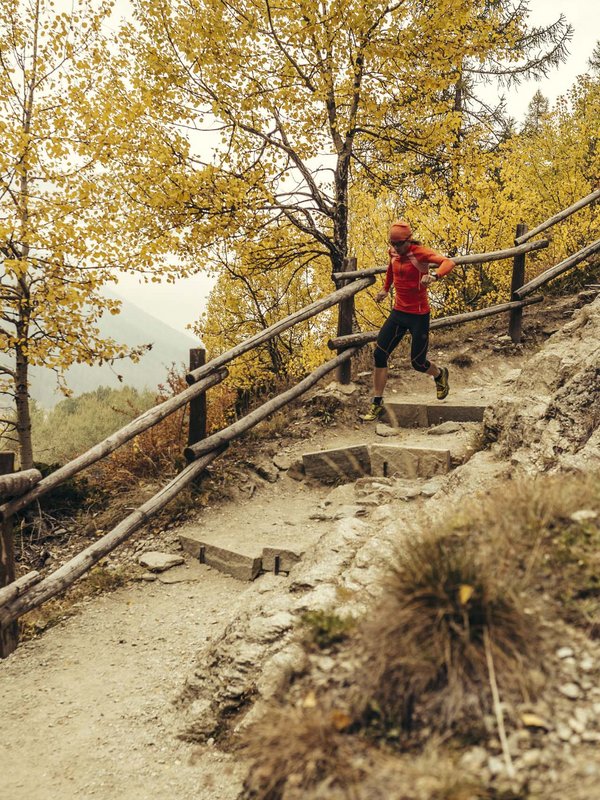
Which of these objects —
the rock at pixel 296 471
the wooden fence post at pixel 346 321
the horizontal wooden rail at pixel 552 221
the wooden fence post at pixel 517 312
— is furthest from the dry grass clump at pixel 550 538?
the horizontal wooden rail at pixel 552 221

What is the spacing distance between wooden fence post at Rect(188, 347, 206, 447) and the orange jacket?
2.03 meters

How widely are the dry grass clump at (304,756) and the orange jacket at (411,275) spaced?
14.2 ft

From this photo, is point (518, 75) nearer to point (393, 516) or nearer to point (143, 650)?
point (393, 516)

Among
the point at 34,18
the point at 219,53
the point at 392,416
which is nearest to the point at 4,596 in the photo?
the point at 392,416

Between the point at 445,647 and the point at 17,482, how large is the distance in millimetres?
3330

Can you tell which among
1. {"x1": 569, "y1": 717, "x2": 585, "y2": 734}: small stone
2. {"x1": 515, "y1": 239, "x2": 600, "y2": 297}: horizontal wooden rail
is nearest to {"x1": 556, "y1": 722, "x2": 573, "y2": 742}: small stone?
{"x1": 569, "y1": 717, "x2": 585, "y2": 734}: small stone

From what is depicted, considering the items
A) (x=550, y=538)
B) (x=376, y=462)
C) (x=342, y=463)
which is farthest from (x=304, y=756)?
(x=342, y=463)

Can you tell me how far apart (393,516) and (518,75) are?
14020 millimetres

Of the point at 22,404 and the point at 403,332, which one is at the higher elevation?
the point at 403,332

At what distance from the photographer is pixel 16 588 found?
4168 mm

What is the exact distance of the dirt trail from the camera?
2857 mm

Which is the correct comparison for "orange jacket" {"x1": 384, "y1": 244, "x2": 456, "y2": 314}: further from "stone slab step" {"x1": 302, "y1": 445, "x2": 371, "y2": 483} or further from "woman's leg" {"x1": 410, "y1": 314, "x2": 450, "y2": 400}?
"stone slab step" {"x1": 302, "y1": 445, "x2": 371, "y2": 483}

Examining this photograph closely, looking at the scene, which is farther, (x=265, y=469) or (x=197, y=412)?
(x=265, y=469)

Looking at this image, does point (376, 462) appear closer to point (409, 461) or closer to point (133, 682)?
point (409, 461)
